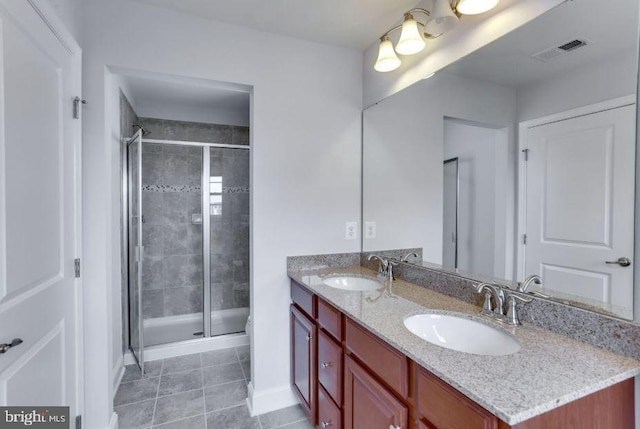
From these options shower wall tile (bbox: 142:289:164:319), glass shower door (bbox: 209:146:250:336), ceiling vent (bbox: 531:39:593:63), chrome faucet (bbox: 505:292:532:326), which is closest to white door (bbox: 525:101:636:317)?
chrome faucet (bbox: 505:292:532:326)

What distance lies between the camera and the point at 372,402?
3.76 feet

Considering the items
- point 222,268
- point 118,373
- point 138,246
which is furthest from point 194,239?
point 118,373

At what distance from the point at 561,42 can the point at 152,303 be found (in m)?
3.67

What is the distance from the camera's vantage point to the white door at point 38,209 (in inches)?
39.0

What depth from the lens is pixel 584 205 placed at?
105 centimetres

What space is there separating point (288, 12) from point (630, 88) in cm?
159

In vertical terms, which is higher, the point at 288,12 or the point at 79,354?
the point at 288,12

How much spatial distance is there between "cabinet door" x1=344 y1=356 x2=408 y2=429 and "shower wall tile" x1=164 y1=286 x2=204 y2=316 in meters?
2.33

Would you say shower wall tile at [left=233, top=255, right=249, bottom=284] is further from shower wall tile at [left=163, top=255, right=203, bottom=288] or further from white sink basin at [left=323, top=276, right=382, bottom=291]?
white sink basin at [left=323, top=276, right=382, bottom=291]

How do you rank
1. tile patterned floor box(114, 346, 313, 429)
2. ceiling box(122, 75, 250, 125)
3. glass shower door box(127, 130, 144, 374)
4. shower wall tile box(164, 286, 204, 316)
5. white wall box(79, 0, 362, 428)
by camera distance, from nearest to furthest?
1. white wall box(79, 0, 362, 428)
2. tile patterned floor box(114, 346, 313, 429)
3. glass shower door box(127, 130, 144, 374)
4. ceiling box(122, 75, 250, 125)
5. shower wall tile box(164, 286, 204, 316)

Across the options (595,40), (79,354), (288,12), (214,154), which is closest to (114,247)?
(79,354)

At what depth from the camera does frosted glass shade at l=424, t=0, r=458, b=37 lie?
135 centimetres

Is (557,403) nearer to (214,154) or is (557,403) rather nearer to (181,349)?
(181,349)

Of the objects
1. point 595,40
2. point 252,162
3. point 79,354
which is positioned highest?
point 595,40
